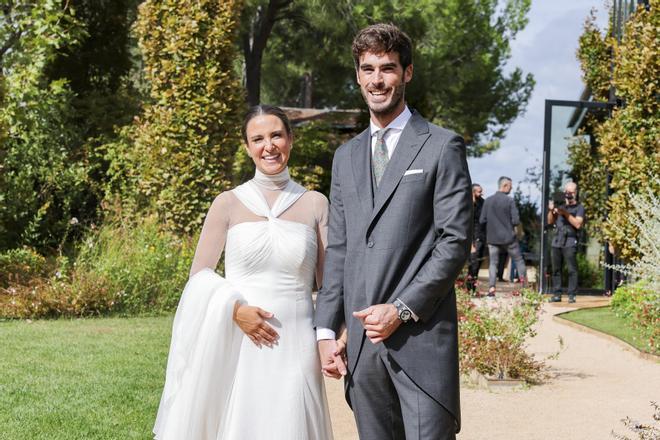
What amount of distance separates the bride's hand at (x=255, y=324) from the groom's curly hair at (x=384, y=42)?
3.75 ft

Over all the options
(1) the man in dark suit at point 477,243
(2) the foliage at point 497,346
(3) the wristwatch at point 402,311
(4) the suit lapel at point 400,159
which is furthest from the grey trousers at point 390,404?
(1) the man in dark suit at point 477,243

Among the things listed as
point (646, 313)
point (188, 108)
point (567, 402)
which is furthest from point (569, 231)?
point (567, 402)

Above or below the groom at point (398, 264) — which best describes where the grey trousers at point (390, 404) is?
below

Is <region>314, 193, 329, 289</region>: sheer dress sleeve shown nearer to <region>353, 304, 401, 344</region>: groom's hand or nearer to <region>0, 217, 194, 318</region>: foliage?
<region>353, 304, 401, 344</region>: groom's hand

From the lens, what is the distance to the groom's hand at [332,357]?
326 centimetres

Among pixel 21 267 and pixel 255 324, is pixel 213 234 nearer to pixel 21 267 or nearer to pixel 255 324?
pixel 255 324

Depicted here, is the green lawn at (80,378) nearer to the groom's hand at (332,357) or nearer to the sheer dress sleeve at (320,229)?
the sheer dress sleeve at (320,229)

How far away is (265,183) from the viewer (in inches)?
154

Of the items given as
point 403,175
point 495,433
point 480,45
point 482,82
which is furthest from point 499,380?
point 482,82

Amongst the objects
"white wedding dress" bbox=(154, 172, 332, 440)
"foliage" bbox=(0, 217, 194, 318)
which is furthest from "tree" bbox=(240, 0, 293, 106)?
"white wedding dress" bbox=(154, 172, 332, 440)

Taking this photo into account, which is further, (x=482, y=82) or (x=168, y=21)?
(x=482, y=82)

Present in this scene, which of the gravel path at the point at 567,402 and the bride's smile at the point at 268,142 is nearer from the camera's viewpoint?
the bride's smile at the point at 268,142

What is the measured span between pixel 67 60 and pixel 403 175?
14.2 m

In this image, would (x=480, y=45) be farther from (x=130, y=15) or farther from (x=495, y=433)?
(x=495, y=433)
